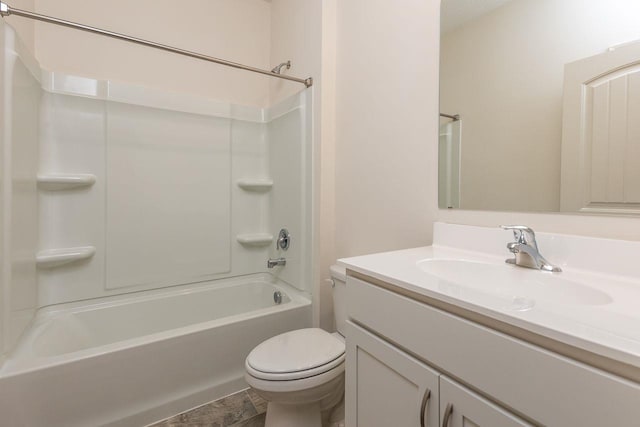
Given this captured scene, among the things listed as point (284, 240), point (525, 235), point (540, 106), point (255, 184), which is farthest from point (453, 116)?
point (255, 184)

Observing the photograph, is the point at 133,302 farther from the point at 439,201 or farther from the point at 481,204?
the point at 481,204

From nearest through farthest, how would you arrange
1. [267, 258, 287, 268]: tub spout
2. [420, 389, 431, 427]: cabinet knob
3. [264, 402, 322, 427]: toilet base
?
[420, 389, 431, 427]: cabinet knob < [264, 402, 322, 427]: toilet base < [267, 258, 287, 268]: tub spout

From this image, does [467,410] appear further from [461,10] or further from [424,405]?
[461,10]

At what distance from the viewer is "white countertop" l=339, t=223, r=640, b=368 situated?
1.46 feet

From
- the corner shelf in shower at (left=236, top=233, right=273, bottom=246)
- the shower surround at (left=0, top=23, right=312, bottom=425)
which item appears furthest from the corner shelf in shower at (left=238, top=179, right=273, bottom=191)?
the corner shelf in shower at (left=236, top=233, right=273, bottom=246)

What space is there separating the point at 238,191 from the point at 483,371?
2026 mm

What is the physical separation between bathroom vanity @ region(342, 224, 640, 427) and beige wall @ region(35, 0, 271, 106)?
1958mm

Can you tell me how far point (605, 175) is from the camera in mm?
793

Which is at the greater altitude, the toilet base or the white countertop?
the white countertop

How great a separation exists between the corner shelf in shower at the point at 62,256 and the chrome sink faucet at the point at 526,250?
6.94ft

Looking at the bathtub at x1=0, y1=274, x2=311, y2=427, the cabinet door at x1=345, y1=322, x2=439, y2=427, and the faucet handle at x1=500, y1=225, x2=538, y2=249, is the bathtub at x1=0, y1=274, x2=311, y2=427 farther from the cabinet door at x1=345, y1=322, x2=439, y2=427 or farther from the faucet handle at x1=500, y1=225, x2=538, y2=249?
the faucet handle at x1=500, y1=225, x2=538, y2=249

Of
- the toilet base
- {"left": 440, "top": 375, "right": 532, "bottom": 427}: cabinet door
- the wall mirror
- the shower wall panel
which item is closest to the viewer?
{"left": 440, "top": 375, "right": 532, "bottom": 427}: cabinet door

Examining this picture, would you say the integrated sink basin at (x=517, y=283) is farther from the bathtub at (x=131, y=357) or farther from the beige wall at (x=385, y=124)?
the bathtub at (x=131, y=357)

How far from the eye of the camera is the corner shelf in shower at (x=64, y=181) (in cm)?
159
